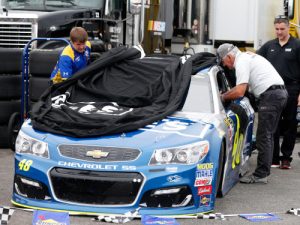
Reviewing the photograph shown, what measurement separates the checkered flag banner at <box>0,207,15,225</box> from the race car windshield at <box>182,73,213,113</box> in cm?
211

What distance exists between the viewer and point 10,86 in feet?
42.0

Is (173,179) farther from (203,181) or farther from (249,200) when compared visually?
(249,200)

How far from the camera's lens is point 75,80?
9719 millimetres

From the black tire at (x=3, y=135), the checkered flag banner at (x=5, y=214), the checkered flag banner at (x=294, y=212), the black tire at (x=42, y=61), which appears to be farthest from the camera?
the black tire at (x=3, y=135)

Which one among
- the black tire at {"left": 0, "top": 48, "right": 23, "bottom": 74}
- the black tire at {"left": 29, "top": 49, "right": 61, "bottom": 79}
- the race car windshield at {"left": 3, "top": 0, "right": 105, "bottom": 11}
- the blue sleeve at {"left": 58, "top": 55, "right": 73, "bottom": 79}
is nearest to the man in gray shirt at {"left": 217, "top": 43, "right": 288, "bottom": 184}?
the blue sleeve at {"left": 58, "top": 55, "right": 73, "bottom": 79}

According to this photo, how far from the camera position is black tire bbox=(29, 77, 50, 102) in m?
12.5

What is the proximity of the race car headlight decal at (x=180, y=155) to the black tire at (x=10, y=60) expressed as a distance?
518 centimetres

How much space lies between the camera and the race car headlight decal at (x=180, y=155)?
8.05 meters

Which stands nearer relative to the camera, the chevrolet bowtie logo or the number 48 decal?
the chevrolet bowtie logo

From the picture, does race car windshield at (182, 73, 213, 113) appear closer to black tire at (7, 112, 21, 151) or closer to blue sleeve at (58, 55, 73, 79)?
blue sleeve at (58, 55, 73, 79)

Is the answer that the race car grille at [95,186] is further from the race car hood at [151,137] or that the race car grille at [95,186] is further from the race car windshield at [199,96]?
the race car windshield at [199,96]

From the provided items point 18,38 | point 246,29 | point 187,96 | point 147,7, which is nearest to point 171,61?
point 187,96

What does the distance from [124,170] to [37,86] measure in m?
4.87

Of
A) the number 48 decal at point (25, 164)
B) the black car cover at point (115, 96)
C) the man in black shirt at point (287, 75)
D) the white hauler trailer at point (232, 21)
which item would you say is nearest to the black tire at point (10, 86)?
the black car cover at point (115, 96)
